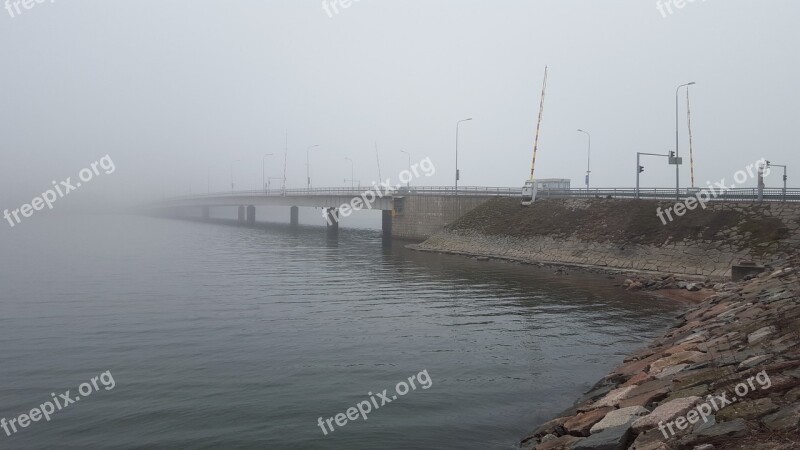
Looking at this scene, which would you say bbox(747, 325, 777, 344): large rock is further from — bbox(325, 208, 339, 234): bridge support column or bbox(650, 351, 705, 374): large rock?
bbox(325, 208, 339, 234): bridge support column

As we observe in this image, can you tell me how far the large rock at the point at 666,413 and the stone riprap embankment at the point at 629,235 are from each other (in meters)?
30.6

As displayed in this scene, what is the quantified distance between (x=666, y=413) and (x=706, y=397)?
0.91m

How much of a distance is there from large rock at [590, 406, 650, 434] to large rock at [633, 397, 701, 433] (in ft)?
1.43

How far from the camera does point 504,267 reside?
45.5 m

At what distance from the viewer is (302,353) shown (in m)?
18.5

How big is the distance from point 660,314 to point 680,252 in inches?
677

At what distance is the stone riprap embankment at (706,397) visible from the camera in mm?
7816

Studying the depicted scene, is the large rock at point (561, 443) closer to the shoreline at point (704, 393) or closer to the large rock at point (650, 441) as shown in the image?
the shoreline at point (704, 393)

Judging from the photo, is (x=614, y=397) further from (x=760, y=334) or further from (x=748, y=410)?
(x=760, y=334)

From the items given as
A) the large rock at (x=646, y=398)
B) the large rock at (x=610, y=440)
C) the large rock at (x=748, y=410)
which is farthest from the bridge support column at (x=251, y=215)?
the large rock at (x=748, y=410)

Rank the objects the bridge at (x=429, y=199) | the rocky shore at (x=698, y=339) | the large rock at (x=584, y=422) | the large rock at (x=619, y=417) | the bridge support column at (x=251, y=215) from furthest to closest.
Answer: the bridge support column at (x=251, y=215) < the bridge at (x=429, y=199) < the large rock at (x=584, y=422) < the large rock at (x=619, y=417) < the rocky shore at (x=698, y=339)

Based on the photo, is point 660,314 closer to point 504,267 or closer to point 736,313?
point 736,313

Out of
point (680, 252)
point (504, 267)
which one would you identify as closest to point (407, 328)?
point (504, 267)

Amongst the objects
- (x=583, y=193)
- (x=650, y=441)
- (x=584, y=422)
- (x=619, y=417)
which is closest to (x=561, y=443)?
(x=584, y=422)
